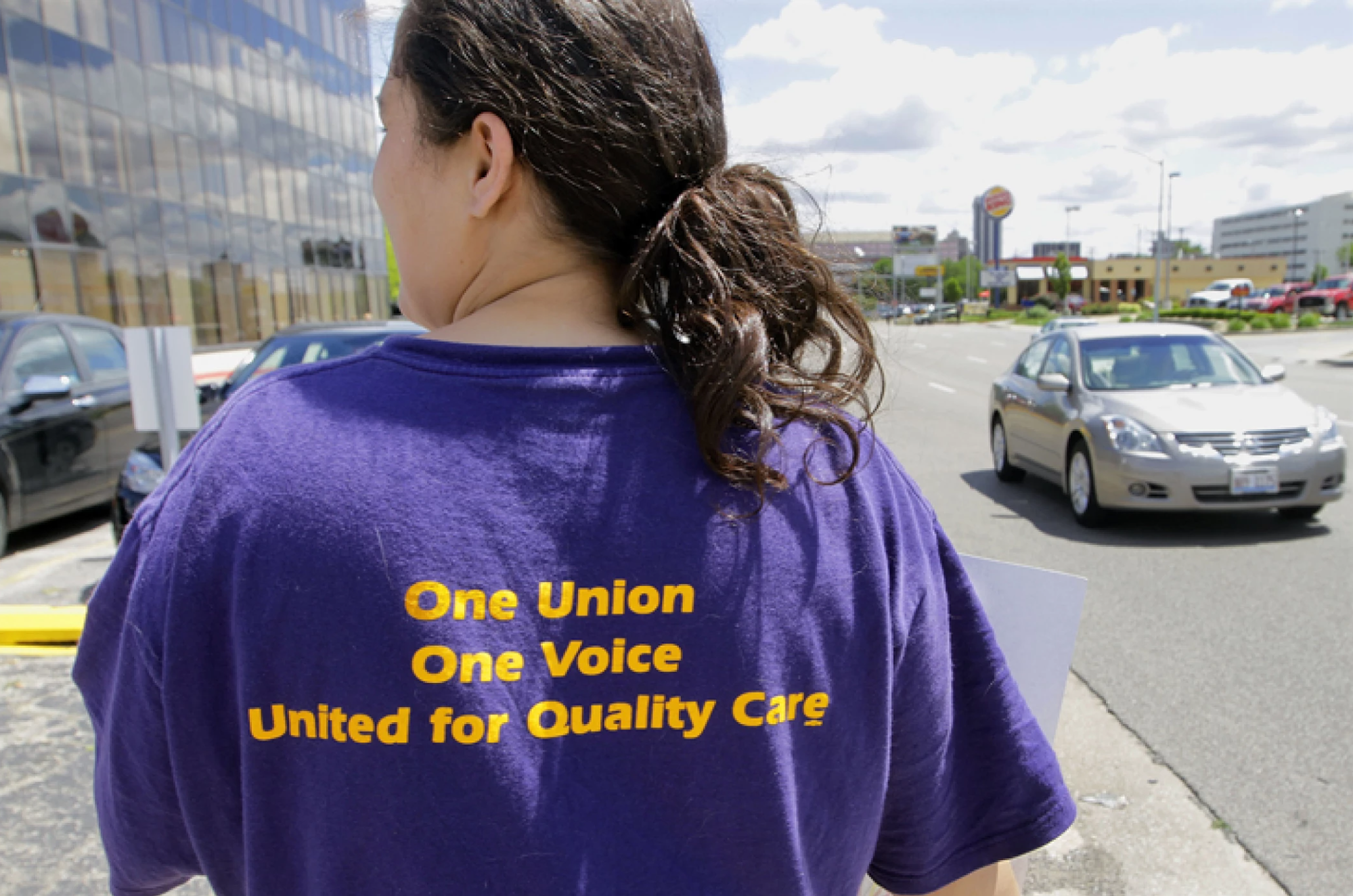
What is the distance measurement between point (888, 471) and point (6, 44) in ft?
71.3

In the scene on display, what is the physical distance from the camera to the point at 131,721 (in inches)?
37.6

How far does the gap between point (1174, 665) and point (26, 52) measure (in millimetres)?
21092

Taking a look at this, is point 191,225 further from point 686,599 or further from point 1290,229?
point 1290,229

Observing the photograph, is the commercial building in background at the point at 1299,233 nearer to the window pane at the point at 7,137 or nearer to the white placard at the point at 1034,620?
the window pane at the point at 7,137

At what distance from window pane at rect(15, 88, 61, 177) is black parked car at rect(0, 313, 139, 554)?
11955mm

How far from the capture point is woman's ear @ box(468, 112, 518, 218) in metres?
0.98

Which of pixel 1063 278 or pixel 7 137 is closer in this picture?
pixel 7 137

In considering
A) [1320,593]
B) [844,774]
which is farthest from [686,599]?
[1320,593]

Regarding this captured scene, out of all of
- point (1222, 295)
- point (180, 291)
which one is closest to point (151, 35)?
point (180, 291)

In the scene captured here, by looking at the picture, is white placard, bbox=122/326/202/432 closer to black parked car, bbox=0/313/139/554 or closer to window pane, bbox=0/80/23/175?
black parked car, bbox=0/313/139/554

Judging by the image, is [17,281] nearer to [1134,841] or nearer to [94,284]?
[94,284]

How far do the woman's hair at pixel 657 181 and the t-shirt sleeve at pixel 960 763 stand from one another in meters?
0.23

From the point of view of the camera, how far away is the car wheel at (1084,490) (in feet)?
26.0

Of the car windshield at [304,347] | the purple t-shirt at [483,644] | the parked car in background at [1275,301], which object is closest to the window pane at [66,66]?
the car windshield at [304,347]
